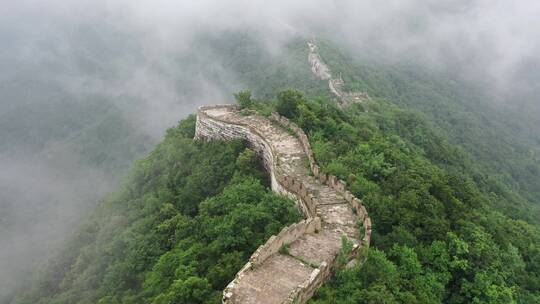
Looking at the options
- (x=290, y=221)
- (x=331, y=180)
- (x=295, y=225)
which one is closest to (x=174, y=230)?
(x=290, y=221)

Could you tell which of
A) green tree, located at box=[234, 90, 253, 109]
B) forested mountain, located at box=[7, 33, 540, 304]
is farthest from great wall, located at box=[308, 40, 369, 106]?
green tree, located at box=[234, 90, 253, 109]

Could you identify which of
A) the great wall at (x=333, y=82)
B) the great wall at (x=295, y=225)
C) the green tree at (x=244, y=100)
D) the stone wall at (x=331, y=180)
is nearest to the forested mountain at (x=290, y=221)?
the stone wall at (x=331, y=180)

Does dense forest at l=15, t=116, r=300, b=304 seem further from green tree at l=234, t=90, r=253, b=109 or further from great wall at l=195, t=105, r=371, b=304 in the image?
green tree at l=234, t=90, r=253, b=109

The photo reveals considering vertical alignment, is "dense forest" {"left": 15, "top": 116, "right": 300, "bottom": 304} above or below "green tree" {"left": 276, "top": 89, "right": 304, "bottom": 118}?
below

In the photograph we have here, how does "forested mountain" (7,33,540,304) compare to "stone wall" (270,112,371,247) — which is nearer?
"forested mountain" (7,33,540,304)

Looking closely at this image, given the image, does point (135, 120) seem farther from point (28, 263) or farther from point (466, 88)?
point (466, 88)

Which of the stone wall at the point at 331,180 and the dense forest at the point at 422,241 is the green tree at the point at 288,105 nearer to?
the stone wall at the point at 331,180

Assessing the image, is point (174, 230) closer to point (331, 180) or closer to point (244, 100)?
point (331, 180)

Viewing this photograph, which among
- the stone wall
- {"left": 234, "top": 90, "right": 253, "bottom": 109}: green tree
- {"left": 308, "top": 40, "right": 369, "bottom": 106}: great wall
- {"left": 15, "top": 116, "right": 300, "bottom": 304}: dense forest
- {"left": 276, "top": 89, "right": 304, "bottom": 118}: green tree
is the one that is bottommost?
{"left": 15, "top": 116, "right": 300, "bottom": 304}: dense forest
